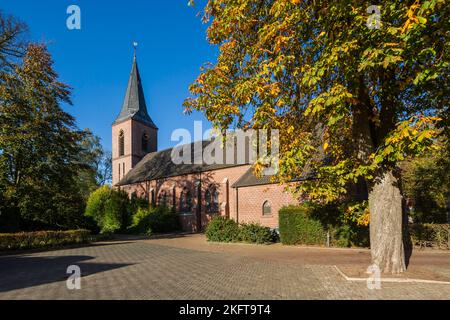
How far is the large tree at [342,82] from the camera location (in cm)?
637

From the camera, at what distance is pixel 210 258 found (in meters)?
12.7

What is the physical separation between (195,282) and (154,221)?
67.7 ft

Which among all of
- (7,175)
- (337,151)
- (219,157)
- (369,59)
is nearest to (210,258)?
(337,151)

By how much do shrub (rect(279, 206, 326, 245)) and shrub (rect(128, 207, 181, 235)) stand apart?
539 inches

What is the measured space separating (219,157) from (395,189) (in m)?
22.0

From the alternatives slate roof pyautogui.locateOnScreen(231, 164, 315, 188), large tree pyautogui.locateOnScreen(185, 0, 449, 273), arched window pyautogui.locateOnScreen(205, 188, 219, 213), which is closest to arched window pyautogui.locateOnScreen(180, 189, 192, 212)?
arched window pyautogui.locateOnScreen(205, 188, 219, 213)

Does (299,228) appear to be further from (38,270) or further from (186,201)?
(186,201)

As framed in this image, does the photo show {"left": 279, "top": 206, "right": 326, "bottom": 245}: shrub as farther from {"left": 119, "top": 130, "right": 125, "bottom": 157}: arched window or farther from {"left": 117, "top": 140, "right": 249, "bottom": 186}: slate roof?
{"left": 119, "top": 130, "right": 125, "bottom": 157}: arched window

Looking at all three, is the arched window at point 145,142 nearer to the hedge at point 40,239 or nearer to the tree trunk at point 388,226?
the hedge at point 40,239

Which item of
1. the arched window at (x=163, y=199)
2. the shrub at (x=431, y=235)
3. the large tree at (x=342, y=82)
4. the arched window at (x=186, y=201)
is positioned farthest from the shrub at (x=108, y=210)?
the shrub at (x=431, y=235)

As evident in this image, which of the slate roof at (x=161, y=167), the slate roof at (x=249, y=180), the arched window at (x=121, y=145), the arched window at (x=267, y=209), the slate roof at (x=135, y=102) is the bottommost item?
the arched window at (x=267, y=209)

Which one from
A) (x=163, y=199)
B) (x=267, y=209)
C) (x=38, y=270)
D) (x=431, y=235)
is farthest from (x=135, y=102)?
(x=431, y=235)

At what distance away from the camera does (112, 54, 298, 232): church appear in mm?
23312
